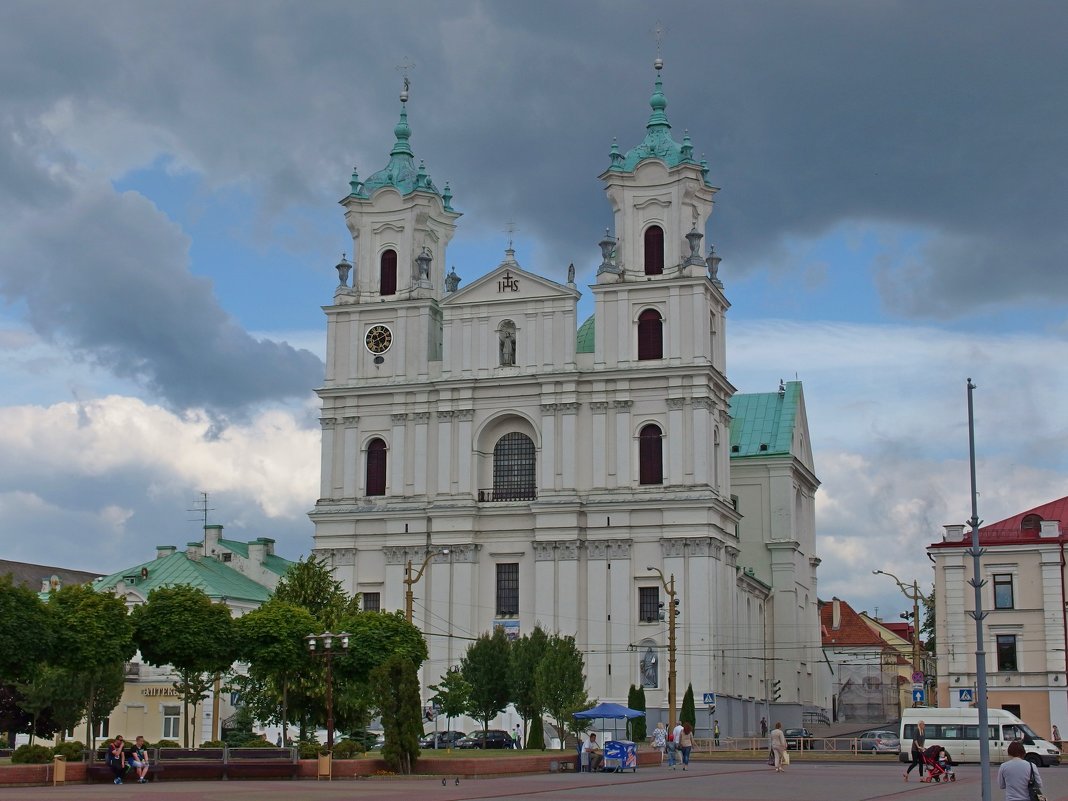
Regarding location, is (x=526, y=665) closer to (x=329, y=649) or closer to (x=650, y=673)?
(x=650, y=673)

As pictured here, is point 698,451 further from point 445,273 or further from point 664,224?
point 445,273

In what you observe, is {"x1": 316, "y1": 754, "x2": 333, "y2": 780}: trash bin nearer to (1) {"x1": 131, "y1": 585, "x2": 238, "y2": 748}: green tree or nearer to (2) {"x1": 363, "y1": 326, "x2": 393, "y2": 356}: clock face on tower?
(1) {"x1": 131, "y1": 585, "x2": 238, "y2": 748}: green tree

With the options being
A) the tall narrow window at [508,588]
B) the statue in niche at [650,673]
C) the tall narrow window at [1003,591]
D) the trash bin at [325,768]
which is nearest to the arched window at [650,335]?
the tall narrow window at [508,588]

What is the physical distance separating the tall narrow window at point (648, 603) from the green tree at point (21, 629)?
41184mm

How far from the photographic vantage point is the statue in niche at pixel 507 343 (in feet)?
290

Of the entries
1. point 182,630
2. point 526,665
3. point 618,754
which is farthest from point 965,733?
point 182,630

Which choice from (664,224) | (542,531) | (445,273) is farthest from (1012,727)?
(445,273)

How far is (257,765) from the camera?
44.3 metres

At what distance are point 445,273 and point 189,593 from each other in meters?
46.0

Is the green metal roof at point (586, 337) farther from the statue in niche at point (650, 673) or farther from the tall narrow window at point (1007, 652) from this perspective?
the tall narrow window at point (1007, 652)

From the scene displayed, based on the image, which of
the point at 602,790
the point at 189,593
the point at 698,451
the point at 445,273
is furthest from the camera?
the point at 445,273

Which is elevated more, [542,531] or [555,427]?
[555,427]

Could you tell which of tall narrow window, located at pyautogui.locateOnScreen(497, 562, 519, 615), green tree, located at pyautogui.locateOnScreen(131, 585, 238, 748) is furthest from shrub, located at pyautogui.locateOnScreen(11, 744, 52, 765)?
tall narrow window, located at pyautogui.locateOnScreen(497, 562, 519, 615)

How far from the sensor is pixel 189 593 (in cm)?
5166
